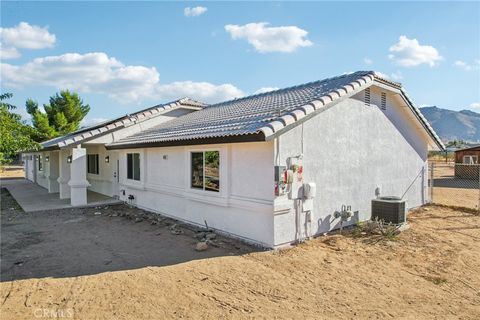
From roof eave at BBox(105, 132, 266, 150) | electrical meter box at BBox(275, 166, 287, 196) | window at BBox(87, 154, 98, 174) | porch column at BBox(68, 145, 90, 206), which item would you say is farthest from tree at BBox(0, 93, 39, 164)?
window at BBox(87, 154, 98, 174)

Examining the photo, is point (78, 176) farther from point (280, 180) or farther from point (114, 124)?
point (280, 180)

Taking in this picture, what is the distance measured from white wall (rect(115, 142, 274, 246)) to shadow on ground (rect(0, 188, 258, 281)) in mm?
437

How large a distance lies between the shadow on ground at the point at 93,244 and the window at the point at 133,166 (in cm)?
193

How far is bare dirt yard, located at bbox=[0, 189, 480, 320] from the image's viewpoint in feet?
16.0

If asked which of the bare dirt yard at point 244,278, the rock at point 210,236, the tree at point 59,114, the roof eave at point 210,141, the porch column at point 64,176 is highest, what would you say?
the tree at point 59,114

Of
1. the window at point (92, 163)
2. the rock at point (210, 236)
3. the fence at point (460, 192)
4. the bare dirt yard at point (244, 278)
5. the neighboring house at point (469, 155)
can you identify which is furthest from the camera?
the neighboring house at point (469, 155)

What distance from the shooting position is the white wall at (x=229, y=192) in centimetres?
761

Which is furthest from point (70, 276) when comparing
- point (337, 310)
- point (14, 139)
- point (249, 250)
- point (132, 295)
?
point (337, 310)

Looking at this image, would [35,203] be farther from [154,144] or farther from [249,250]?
[249,250]

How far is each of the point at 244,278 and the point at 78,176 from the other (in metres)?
10.6

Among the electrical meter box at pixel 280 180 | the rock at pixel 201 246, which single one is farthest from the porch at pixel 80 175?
the electrical meter box at pixel 280 180

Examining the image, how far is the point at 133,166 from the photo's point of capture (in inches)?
542

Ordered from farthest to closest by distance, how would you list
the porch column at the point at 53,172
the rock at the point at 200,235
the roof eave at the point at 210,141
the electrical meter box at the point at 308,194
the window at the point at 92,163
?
the porch column at the point at 53,172 → the window at the point at 92,163 → the rock at the point at 200,235 → the electrical meter box at the point at 308,194 → the roof eave at the point at 210,141

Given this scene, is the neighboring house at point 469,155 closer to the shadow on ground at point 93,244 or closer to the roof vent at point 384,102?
the roof vent at point 384,102
